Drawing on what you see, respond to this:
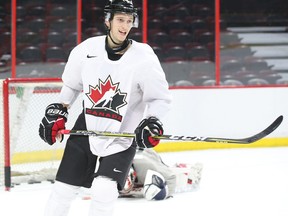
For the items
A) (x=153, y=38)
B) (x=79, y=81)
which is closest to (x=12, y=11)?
(x=153, y=38)

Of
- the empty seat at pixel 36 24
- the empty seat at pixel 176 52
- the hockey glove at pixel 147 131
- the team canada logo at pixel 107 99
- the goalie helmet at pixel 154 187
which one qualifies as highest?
the empty seat at pixel 36 24

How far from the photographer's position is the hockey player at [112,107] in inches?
118

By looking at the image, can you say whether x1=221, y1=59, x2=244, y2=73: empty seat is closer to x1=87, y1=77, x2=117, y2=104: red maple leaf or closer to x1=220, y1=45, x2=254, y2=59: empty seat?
x1=220, y1=45, x2=254, y2=59: empty seat

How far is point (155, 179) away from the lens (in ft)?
15.3

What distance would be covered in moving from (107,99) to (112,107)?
4 centimetres

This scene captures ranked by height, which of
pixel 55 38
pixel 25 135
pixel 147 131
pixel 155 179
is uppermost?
pixel 55 38

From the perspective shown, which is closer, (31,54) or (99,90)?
(99,90)

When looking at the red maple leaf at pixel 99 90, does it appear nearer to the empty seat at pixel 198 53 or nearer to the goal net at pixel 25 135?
the goal net at pixel 25 135

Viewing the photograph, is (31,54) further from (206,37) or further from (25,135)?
(206,37)

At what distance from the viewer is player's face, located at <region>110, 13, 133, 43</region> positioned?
3.05 metres

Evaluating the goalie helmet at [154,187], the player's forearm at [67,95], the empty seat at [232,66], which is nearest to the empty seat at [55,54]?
the empty seat at [232,66]

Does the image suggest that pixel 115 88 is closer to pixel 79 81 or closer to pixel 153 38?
pixel 79 81

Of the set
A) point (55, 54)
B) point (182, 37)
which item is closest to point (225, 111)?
point (182, 37)

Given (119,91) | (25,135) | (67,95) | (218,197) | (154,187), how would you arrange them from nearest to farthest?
(119,91), (67,95), (154,187), (218,197), (25,135)
